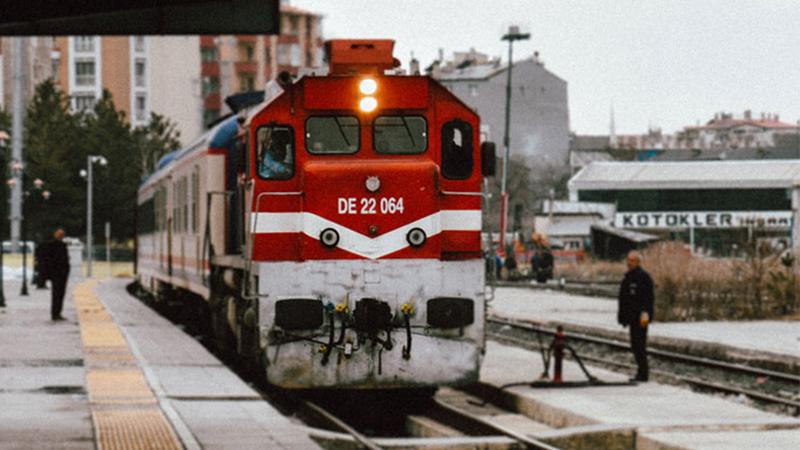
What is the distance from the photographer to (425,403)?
18.8 m

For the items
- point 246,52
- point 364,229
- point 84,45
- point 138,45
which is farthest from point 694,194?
point 364,229

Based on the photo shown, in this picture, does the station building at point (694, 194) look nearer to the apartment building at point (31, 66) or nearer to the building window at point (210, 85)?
the building window at point (210, 85)

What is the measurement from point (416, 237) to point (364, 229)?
Result: 0.51 metres

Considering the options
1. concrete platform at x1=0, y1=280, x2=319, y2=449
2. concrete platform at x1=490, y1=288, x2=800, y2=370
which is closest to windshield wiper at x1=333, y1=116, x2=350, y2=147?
concrete platform at x1=0, y1=280, x2=319, y2=449

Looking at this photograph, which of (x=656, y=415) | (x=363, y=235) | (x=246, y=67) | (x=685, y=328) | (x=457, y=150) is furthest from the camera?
(x=246, y=67)

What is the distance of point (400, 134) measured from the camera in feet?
48.4

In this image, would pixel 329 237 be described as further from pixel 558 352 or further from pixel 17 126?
pixel 17 126

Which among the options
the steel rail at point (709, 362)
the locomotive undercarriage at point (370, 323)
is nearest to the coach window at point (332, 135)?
the locomotive undercarriage at point (370, 323)

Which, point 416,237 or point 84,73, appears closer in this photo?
point 416,237

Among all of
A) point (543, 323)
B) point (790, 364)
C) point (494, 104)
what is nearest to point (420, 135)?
point (790, 364)

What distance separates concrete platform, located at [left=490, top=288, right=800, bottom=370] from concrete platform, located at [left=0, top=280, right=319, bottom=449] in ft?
27.2

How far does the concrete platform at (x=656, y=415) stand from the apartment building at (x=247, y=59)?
108072 millimetres

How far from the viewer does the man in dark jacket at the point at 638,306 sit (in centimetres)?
1984

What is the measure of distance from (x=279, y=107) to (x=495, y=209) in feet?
327
